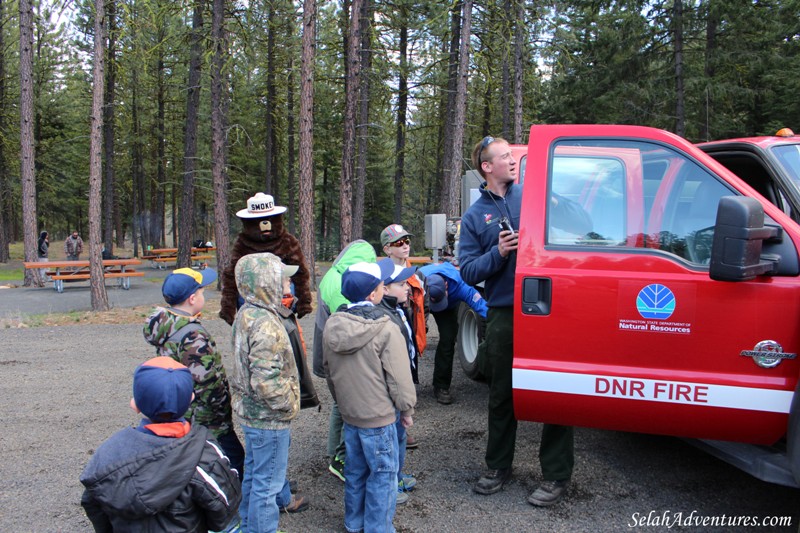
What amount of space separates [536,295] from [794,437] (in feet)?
4.58

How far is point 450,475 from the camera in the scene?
Result: 421cm

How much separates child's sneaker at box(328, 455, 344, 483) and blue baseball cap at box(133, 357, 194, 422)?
6.80 ft

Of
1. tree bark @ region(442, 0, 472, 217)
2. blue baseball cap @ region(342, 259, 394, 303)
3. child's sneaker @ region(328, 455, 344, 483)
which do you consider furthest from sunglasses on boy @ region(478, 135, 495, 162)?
tree bark @ region(442, 0, 472, 217)

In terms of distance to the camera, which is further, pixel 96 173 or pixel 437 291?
pixel 96 173

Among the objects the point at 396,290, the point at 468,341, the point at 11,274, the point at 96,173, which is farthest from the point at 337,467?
the point at 11,274

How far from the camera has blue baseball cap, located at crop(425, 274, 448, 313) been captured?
545cm

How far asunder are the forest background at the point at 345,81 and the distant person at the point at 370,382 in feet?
33.9

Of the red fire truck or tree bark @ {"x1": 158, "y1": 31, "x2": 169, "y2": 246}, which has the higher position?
tree bark @ {"x1": 158, "y1": 31, "x2": 169, "y2": 246}

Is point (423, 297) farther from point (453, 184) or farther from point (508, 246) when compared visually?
point (453, 184)

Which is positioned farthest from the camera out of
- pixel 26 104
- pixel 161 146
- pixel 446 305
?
pixel 161 146

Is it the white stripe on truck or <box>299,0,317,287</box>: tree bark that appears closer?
the white stripe on truck

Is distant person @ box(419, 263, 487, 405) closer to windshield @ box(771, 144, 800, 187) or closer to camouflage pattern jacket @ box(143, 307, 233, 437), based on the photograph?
camouflage pattern jacket @ box(143, 307, 233, 437)

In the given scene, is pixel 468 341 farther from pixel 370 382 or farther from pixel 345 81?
pixel 345 81

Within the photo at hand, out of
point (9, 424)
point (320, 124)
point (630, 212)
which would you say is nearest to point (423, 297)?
point (630, 212)
